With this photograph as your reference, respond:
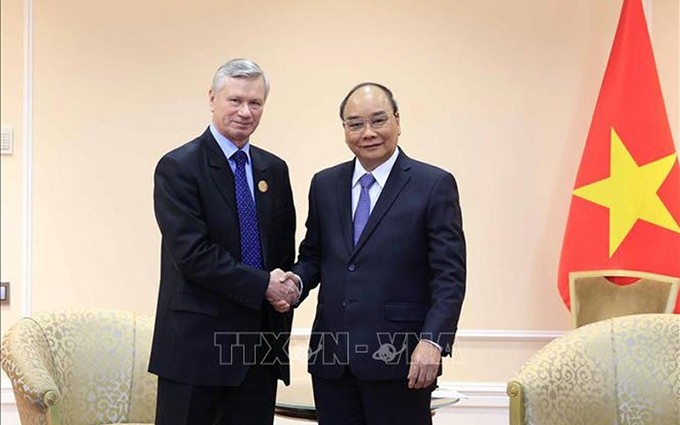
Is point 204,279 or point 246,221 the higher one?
point 246,221

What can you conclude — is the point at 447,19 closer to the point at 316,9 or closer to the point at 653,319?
the point at 316,9

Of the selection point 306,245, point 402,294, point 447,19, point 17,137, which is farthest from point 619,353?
point 17,137

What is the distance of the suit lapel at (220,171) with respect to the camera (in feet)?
9.48

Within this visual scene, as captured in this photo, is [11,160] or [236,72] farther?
[11,160]

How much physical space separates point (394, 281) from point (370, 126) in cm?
47

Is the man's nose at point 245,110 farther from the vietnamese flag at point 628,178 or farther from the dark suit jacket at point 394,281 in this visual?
the vietnamese flag at point 628,178

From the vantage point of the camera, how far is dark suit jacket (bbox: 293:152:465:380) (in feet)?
9.11

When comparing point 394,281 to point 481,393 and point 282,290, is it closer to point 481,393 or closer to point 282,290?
point 282,290

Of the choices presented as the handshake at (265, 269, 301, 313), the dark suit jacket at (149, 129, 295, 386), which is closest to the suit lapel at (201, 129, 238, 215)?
the dark suit jacket at (149, 129, 295, 386)

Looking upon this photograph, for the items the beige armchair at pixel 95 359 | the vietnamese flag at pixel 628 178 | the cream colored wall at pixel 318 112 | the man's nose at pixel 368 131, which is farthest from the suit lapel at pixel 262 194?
the vietnamese flag at pixel 628 178

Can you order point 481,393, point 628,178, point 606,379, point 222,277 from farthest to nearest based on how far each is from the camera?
point 481,393 < point 628,178 < point 606,379 < point 222,277

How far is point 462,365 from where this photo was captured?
4.73m

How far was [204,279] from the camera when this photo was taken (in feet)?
9.11

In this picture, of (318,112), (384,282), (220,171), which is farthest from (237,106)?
(318,112)
